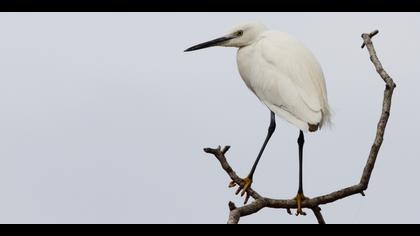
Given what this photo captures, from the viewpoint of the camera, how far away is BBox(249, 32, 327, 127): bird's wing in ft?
18.6

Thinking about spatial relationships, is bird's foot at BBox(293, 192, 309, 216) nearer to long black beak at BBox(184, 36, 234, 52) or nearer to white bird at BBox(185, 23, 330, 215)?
white bird at BBox(185, 23, 330, 215)

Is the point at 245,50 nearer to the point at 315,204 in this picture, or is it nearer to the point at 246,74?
the point at 246,74

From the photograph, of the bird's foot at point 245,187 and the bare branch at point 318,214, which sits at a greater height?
the bird's foot at point 245,187

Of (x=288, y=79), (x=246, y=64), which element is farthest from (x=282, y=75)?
(x=246, y=64)

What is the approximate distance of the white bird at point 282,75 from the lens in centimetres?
562

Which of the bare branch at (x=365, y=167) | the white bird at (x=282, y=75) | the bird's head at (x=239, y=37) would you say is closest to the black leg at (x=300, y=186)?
the white bird at (x=282, y=75)

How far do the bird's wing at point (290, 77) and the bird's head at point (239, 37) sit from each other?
0.16 m

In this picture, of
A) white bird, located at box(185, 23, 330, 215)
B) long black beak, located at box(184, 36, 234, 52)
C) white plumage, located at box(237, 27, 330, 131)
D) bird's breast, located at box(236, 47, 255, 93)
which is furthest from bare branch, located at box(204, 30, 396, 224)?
long black beak, located at box(184, 36, 234, 52)

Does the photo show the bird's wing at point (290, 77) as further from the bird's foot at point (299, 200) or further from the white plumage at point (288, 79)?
the bird's foot at point (299, 200)

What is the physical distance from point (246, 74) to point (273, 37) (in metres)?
0.39

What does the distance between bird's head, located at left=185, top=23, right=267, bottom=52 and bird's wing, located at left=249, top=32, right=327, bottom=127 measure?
0.16 m

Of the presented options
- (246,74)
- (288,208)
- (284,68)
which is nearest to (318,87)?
(284,68)

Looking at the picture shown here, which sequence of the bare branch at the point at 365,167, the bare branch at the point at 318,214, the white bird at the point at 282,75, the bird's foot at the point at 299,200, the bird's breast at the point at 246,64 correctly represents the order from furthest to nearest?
the bird's breast at the point at 246,64
the white bird at the point at 282,75
the bird's foot at the point at 299,200
the bare branch at the point at 318,214
the bare branch at the point at 365,167
